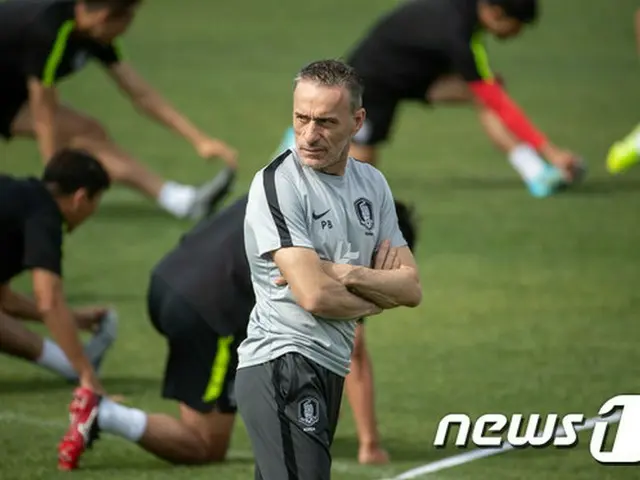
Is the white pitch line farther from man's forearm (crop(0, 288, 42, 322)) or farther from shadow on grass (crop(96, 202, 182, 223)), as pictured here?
shadow on grass (crop(96, 202, 182, 223))

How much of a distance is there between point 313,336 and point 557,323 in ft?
17.6

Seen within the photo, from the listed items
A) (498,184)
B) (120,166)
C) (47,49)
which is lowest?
(498,184)

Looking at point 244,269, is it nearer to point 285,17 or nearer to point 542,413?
point 542,413

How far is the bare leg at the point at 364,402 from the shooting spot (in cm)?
818

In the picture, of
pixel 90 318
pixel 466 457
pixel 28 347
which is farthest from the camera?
pixel 90 318

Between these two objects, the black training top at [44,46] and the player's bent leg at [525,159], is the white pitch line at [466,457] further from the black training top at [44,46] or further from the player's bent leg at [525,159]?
the player's bent leg at [525,159]

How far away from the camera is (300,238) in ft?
19.2

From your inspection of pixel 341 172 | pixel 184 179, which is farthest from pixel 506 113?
pixel 341 172

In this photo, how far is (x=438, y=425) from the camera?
353 inches

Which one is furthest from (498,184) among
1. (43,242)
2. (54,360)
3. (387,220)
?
(387,220)

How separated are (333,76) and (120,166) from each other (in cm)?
730

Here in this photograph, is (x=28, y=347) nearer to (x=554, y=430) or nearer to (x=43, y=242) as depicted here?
(x=43, y=242)

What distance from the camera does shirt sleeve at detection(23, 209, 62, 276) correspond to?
8.51 m

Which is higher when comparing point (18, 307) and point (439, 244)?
point (18, 307)
